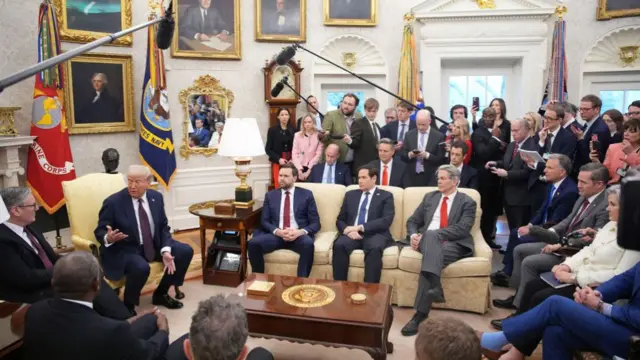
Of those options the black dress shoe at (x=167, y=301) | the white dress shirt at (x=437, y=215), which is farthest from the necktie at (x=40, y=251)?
the white dress shirt at (x=437, y=215)

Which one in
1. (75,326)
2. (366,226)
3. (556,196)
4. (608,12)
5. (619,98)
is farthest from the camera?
(619,98)

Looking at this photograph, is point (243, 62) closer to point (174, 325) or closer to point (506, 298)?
point (174, 325)

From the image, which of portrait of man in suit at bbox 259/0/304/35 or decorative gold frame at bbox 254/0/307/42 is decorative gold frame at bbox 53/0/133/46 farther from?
portrait of man in suit at bbox 259/0/304/35

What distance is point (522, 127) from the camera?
543cm

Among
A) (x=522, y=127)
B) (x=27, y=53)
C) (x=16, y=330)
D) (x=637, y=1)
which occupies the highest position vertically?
(x=637, y=1)

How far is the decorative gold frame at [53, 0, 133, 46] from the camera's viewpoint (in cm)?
614

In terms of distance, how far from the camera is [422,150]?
5910mm

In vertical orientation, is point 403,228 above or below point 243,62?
below

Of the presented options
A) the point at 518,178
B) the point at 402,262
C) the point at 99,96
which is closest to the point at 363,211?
the point at 402,262

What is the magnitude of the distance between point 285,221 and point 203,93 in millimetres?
3476

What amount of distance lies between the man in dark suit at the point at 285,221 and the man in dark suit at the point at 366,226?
1.04ft

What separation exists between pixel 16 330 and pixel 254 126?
3.22m

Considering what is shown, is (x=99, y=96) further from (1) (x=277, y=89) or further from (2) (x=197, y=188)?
(1) (x=277, y=89)

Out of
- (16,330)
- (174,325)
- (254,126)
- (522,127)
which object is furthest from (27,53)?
(522,127)
